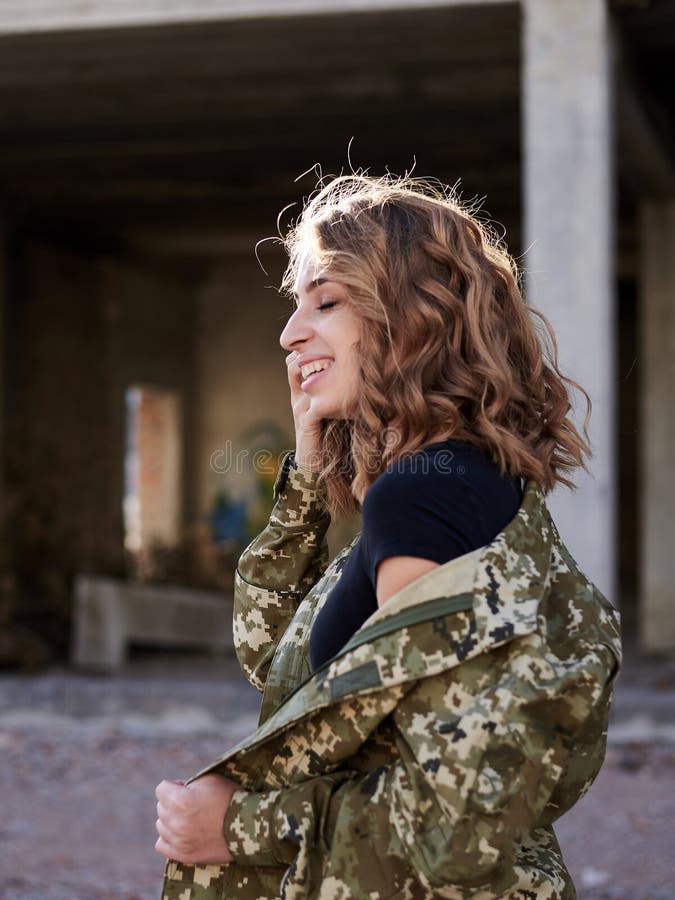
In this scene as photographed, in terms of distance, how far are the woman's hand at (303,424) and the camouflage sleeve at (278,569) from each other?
33 mm

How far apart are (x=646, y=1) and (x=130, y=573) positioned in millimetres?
8093

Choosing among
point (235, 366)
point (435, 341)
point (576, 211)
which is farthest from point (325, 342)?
point (235, 366)

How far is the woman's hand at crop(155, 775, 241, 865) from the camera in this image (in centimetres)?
142

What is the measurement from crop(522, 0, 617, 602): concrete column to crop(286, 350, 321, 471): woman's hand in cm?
431

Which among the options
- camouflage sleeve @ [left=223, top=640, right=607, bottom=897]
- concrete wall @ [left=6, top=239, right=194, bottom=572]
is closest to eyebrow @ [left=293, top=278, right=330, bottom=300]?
camouflage sleeve @ [left=223, top=640, right=607, bottom=897]

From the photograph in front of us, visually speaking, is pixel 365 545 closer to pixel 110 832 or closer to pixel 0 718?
pixel 110 832

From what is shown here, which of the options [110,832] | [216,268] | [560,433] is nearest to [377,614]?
[560,433]

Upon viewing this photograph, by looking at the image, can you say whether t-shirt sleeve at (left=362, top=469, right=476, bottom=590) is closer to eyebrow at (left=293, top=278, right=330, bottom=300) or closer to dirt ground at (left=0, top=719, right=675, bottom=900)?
eyebrow at (left=293, top=278, right=330, bottom=300)

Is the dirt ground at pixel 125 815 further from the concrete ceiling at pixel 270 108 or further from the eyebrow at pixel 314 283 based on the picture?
the concrete ceiling at pixel 270 108

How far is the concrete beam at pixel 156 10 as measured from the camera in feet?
20.3

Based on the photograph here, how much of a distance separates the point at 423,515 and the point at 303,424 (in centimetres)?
39

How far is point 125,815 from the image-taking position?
5.33 m

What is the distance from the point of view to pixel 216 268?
16.0 meters

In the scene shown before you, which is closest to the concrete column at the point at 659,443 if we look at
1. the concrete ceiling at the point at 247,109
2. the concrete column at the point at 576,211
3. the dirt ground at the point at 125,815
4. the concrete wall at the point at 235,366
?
the concrete ceiling at the point at 247,109
